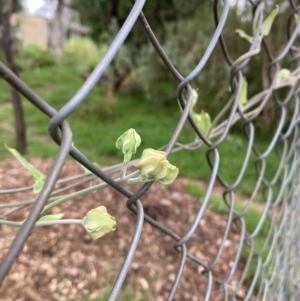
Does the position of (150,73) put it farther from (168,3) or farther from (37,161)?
(37,161)

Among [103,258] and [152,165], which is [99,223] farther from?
[103,258]

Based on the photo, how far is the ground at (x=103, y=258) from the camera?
33.1 inches

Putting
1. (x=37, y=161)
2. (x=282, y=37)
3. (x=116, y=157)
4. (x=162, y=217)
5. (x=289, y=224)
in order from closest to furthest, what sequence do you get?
(x=289, y=224), (x=162, y=217), (x=37, y=161), (x=116, y=157), (x=282, y=37)

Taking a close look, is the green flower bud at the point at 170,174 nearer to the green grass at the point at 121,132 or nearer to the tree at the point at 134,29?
the green grass at the point at 121,132

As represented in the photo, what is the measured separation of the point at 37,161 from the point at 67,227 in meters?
0.85

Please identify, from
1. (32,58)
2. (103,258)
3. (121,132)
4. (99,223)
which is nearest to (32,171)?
(99,223)

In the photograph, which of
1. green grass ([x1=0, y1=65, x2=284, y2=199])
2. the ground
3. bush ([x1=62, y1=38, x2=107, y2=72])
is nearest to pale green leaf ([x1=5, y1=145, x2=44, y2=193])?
the ground

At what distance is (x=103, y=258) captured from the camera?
40.0 inches

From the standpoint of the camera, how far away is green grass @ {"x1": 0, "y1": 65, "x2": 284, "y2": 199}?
2447 mm

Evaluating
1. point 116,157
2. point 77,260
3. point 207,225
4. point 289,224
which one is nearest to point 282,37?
point 116,157

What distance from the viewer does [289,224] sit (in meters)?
0.93

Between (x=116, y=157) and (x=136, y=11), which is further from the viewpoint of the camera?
(x=116, y=157)

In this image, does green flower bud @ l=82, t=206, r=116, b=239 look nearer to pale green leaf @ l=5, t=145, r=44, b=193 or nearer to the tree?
pale green leaf @ l=5, t=145, r=44, b=193

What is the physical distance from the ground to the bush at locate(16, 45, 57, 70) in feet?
18.2
